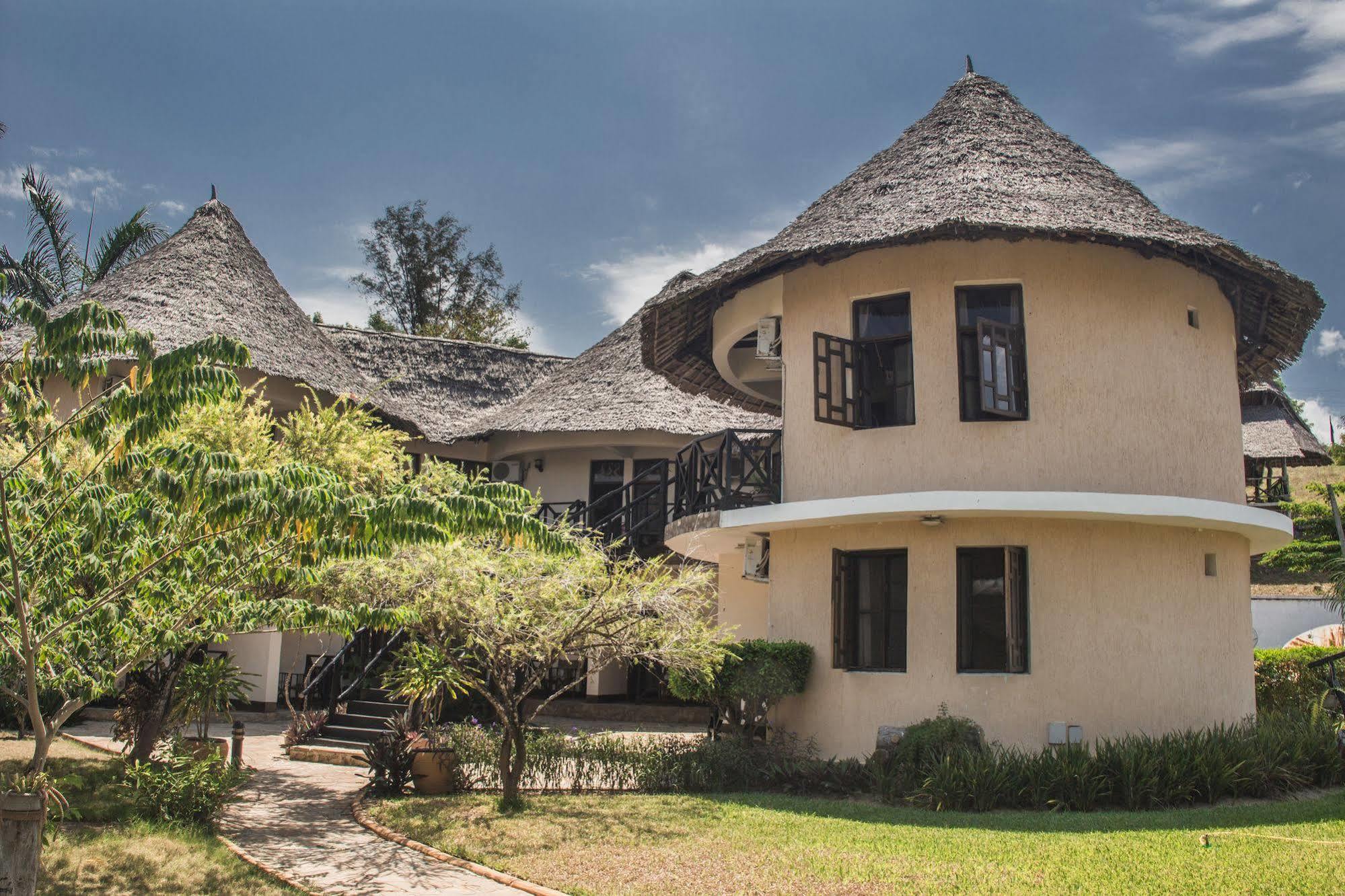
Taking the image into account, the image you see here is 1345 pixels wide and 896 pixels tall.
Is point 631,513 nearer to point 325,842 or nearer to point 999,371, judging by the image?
point 999,371

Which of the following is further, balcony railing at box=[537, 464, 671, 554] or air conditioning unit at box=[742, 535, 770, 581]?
balcony railing at box=[537, 464, 671, 554]

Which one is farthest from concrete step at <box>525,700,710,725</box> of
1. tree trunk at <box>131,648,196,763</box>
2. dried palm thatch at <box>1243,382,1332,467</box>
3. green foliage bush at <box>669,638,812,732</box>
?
dried palm thatch at <box>1243,382,1332,467</box>

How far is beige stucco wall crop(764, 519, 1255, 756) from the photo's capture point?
39.3 ft

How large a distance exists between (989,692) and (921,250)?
200 inches

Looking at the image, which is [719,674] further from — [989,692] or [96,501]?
[96,501]

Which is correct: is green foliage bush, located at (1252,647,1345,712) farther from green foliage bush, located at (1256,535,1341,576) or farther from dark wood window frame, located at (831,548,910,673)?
green foliage bush, located at (1256,535,1341,576)

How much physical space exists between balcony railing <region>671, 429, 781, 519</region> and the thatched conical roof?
6.13 metres

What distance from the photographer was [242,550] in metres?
7.39

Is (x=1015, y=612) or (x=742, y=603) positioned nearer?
(x=1015, y=612)

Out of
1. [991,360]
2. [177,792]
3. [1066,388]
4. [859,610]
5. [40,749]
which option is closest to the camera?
[40,749]

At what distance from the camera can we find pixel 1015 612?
1209cm

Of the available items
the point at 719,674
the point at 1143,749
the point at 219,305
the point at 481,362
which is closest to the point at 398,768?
the point at 719,674

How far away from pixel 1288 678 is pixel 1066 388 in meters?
10.2

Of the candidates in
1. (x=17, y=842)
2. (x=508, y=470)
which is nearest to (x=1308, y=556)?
(x=508, y=470)
